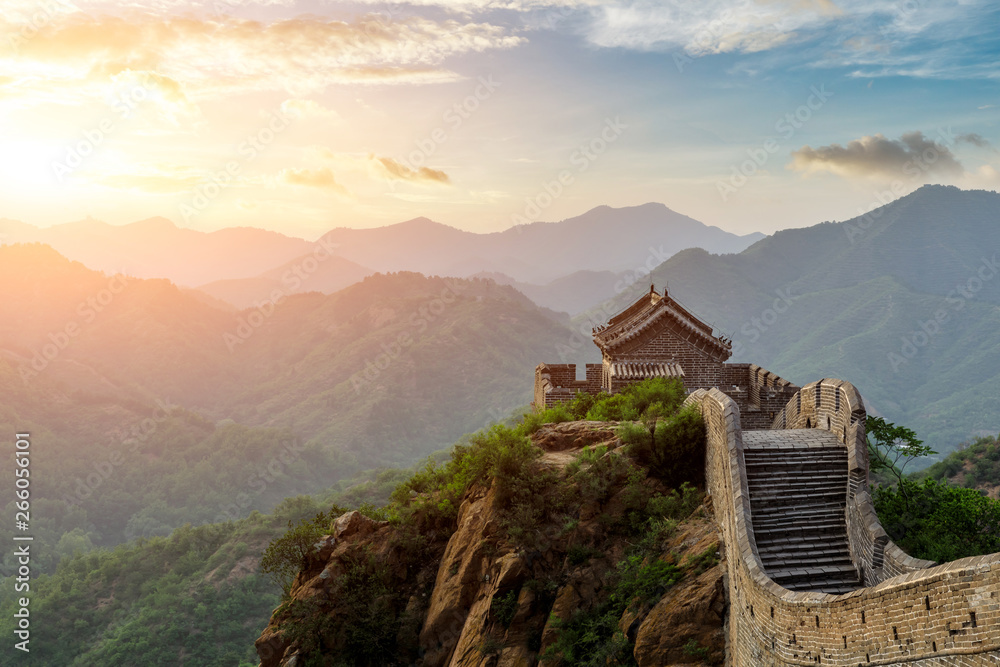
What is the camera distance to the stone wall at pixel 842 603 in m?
8.45

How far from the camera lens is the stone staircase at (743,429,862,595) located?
14.0 metres

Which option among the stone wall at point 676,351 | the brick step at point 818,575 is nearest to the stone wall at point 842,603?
the brick step at point 818,575

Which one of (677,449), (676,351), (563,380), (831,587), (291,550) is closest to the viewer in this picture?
(831,587)

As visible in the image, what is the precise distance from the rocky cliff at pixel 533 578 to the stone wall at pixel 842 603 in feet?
3.76

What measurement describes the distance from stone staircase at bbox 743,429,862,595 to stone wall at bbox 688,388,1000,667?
20.5 inches

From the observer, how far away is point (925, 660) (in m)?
8.95

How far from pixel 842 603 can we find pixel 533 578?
7666 mm

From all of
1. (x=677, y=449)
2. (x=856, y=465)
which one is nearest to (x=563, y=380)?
(x=677, y=449)

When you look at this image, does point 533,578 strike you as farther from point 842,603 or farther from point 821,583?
point 842,603

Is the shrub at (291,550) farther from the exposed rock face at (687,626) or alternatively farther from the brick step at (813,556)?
the brick step at (813,556)

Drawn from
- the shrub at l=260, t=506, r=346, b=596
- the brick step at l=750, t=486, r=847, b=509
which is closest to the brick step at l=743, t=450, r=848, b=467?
the brick step at l=750, t=486, r=847, b=509

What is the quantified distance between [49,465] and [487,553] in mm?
134991

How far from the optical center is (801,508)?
1513cm

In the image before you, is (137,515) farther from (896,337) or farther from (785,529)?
(896,337)
